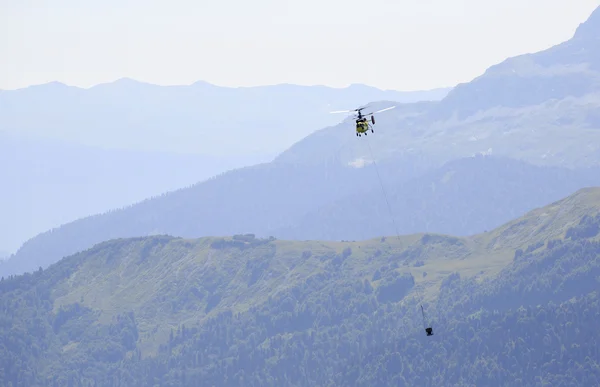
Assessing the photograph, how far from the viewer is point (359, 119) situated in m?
171

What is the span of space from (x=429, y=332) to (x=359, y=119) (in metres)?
35.8

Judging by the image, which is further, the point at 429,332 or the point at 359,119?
the point at 359,119

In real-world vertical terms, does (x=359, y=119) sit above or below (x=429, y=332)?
above

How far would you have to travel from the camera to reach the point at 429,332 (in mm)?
159500
